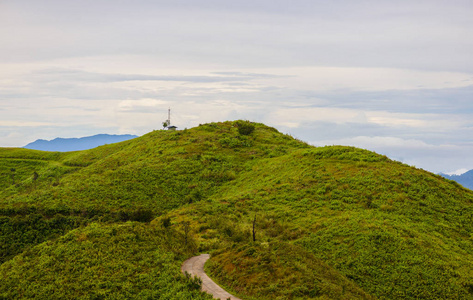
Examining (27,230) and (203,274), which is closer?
(203,274)

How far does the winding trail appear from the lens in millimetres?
18938

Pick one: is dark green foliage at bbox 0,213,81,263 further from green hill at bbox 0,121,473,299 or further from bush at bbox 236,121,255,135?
bush at bbox 236,121,255,135

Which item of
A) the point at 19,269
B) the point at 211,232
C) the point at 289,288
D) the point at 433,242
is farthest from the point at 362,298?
the point at 19,269

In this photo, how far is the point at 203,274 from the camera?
22203 millimetres

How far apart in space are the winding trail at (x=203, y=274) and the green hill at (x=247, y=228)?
2.51 feet

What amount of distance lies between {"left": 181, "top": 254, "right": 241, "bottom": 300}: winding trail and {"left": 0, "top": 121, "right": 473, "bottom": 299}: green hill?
0.77m

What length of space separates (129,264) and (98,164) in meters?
48.9

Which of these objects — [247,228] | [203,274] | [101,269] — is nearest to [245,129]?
[247,228]

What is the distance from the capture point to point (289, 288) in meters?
18.6

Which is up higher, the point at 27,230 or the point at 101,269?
the point at 101,269

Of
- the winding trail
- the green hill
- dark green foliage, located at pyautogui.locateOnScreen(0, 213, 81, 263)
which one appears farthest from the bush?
the winding trail

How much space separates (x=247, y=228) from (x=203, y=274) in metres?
12.2

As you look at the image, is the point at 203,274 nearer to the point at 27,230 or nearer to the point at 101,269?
the point at 101,269

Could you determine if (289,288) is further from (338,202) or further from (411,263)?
(338,202)
